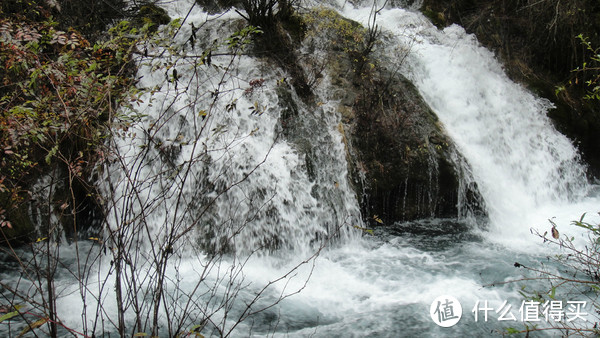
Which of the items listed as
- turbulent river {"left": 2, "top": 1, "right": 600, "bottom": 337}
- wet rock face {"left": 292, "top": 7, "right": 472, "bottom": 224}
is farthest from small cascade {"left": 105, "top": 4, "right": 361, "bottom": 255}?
wet rock face {"left": 292, "top": 7, "right": 472, "bottom": 224}

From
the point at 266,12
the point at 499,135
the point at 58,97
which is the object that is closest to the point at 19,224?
the point at 58,97

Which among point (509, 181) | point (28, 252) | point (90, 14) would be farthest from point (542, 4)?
point (28, 252)

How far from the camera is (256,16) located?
6.99 meters

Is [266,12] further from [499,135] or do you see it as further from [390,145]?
[499,135]

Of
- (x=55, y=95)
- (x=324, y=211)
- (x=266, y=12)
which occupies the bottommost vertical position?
(x=324, y=211)

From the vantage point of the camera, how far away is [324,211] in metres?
5.77

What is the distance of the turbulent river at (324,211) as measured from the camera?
400 centimetres

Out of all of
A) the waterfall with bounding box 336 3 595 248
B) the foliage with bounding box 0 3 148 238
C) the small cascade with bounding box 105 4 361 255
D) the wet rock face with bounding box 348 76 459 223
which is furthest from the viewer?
the waterfall with bounding box 336 3 595 248

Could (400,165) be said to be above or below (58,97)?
below

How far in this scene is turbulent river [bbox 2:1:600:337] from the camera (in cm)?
400

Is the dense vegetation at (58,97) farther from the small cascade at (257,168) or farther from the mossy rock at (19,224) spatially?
the small cascade at (257,168)

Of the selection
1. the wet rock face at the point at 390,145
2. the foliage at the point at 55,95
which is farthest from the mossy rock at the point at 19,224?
the wet rock face at the point at 390,145

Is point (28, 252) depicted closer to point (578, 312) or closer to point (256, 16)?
point (256, 16)

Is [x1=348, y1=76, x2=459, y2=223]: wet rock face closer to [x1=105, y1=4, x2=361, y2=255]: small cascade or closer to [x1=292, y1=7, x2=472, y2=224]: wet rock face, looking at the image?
[x1=292, y1=7, x2=472, y2=224]: wet rock face
